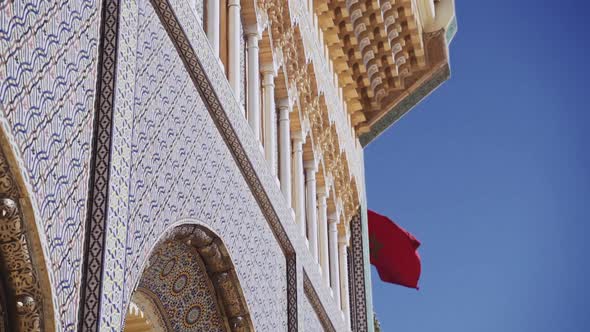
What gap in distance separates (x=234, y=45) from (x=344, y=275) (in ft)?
9.12

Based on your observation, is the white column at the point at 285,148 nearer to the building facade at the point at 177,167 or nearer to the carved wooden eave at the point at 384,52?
the building facade at the point at 177,167

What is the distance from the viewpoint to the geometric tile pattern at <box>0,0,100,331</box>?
2.34 metres

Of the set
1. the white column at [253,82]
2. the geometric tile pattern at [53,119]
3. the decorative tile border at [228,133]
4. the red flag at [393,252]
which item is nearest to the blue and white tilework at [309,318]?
the decorative tile border at [228,133]

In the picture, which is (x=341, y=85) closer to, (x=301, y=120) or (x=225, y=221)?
(x=301, y=120)

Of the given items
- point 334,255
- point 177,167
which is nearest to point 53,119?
point 177,167

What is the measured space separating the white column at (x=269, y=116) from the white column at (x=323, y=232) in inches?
50.0

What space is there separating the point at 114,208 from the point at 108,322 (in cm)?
30

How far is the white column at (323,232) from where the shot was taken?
633cm

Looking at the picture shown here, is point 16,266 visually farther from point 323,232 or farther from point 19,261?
point 323,232

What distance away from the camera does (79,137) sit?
2.63m

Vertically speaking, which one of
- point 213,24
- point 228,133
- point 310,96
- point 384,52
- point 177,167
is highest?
point 384,52

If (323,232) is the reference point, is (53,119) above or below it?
below

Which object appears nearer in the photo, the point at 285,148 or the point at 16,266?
the point at 16,266

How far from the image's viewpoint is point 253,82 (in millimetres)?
4867
